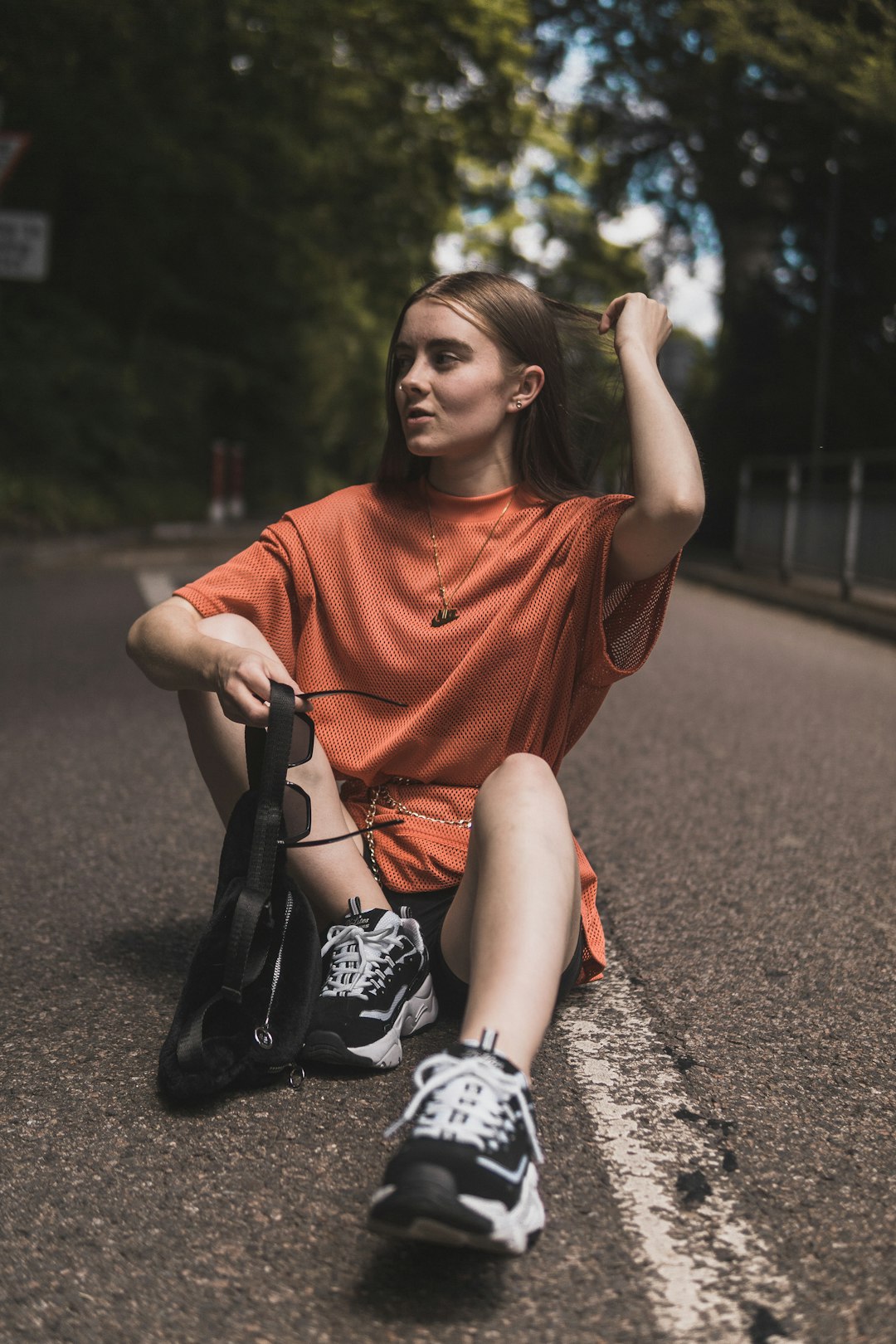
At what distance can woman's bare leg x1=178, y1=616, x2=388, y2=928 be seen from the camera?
8.49ft

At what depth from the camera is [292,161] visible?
73.3 feet

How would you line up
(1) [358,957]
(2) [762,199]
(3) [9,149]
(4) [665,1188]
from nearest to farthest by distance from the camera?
(4) [665,1188]
(1) [358,957]
(3) [9,149]
(2) [762,199]

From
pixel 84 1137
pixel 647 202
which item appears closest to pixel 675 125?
pixel 647 202

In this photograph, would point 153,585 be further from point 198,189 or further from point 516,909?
point 198,189

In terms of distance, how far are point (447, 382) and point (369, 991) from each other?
105 centimetres

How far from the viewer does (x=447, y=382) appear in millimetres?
2646

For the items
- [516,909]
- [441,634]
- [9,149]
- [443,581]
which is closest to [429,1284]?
[516,909]

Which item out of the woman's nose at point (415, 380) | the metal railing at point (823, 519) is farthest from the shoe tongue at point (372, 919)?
the metal railing at point (823, 519)

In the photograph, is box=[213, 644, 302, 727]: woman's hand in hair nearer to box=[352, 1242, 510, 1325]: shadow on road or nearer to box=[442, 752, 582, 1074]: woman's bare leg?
box=[442, 752, 582, 1074]: woman's bare leg

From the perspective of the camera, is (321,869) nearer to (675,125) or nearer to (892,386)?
(892,386)

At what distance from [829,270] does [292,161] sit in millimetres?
8901

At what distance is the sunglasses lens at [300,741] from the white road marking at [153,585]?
7.66 metres

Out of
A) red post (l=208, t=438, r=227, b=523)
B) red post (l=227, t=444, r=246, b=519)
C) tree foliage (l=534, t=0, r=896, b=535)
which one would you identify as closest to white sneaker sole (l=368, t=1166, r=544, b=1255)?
tree foliage (l=534, t=0, r=896, b=535)

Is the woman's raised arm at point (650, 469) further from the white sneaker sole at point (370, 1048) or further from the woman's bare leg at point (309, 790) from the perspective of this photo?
the white sneaker sole at point (370, 1048)
